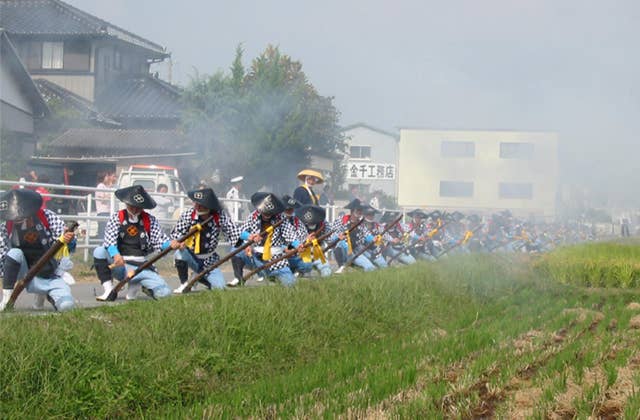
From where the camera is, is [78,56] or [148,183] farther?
[78,56]

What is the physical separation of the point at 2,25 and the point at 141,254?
12.4 metres

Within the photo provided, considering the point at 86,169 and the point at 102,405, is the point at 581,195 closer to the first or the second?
the point at 86,169

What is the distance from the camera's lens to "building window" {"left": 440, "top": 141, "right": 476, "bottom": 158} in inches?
1203

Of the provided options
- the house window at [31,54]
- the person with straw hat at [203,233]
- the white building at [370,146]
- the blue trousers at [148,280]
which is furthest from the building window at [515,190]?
the white building at [370,146]

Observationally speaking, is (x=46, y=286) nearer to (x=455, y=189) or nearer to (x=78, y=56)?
(x=78, y=56)

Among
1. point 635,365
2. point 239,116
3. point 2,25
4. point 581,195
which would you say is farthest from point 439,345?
point 581,195

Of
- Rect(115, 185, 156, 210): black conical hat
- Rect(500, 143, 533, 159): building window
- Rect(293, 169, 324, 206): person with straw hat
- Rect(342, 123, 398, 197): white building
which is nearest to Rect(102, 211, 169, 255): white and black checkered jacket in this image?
Rect(115, 185, 156, 210): black conical hat

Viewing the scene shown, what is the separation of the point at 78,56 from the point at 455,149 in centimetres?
1241

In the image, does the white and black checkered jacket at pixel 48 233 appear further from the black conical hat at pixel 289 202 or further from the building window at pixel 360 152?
the building window at pixel 360 152

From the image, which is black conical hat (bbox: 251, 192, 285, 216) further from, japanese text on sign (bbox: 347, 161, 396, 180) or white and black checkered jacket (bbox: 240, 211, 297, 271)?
japanese text on sign (bbox: 347, 161, 396, 180)

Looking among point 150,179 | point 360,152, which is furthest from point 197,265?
point 360,152

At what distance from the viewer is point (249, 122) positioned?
27.7m

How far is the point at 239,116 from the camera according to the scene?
27141 millimetres

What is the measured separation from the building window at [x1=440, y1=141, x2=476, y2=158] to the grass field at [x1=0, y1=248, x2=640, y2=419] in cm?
1885
